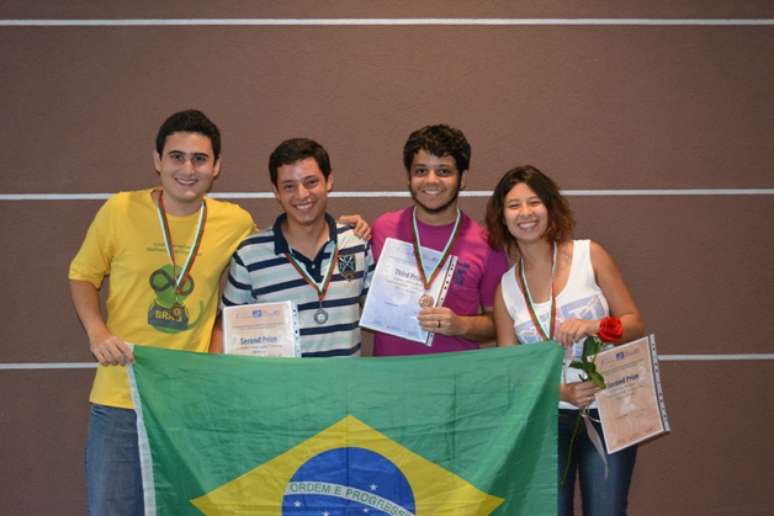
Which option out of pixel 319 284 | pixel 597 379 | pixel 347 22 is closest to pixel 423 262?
pixel 319 284

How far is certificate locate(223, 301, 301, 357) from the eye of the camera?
2551 millimetres

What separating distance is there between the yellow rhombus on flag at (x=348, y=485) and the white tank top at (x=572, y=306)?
485 millimetres

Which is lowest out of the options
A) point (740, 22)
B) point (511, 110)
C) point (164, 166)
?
point (164, 166)

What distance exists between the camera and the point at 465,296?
9.09 ft

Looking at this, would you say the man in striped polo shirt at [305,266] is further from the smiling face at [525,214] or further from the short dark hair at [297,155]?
the smiling face at [525,214]

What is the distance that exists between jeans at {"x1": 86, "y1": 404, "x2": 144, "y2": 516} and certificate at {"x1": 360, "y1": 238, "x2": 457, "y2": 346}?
2.83ft

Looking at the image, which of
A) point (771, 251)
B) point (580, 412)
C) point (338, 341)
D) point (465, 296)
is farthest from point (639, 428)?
point (771, 251)

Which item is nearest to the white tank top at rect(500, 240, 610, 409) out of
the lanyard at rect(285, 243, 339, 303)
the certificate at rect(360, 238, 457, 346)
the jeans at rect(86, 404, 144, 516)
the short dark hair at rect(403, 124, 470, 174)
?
the certificate at rect(360, 238, 457, 346)

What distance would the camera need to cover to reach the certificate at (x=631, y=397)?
8.00ft

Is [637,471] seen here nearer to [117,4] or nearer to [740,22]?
[740,22]

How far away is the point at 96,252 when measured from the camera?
8.75 feet

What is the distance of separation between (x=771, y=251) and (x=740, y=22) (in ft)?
3.26

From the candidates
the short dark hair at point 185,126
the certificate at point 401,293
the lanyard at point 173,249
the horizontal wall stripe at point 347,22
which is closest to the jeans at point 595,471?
the certificate at point 401,293

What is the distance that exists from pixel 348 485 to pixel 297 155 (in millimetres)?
1092
